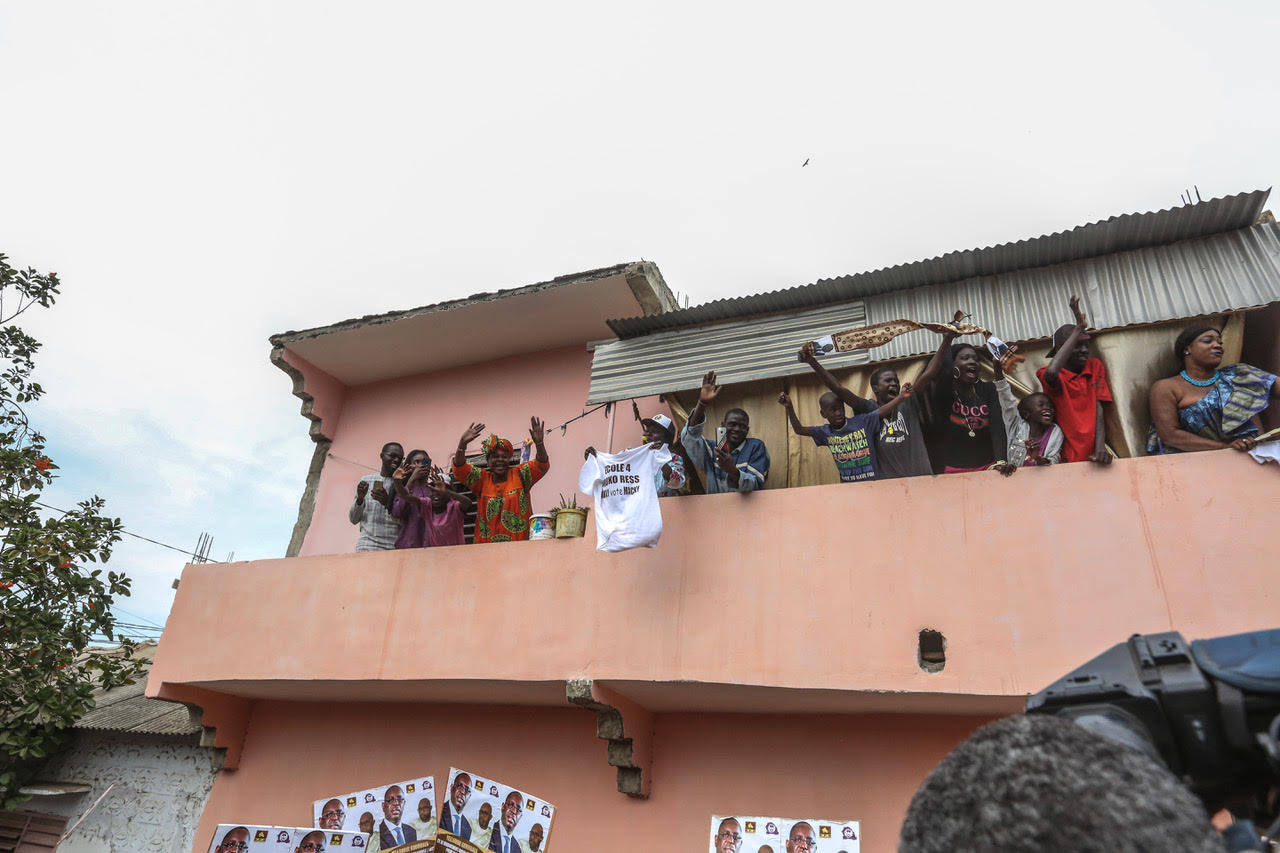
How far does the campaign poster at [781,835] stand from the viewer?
4.75 metres

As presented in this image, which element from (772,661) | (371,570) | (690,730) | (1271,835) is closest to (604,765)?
(690,730)

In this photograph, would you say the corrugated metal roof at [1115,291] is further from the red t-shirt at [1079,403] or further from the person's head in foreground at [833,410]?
the person's head in foreground at [833,410]

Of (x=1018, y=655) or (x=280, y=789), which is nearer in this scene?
(x=1018, y=655)

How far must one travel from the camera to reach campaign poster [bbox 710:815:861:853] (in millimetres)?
4746

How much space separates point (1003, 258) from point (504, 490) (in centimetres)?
403

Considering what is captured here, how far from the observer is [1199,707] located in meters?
1.18

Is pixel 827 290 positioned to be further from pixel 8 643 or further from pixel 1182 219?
pixel 8 643

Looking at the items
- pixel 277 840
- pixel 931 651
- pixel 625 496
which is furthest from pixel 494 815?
pixel 931 651

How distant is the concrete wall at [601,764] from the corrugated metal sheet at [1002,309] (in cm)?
244

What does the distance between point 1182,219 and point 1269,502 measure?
178 cm

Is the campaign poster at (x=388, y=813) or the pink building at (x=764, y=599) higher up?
the pink building at (x=764, y=599)

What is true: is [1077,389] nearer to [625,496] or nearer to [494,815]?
[625,496]

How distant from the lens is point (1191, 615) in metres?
3.75

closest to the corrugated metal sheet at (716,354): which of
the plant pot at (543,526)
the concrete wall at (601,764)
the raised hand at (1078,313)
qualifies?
the plant pot at (543,526)
